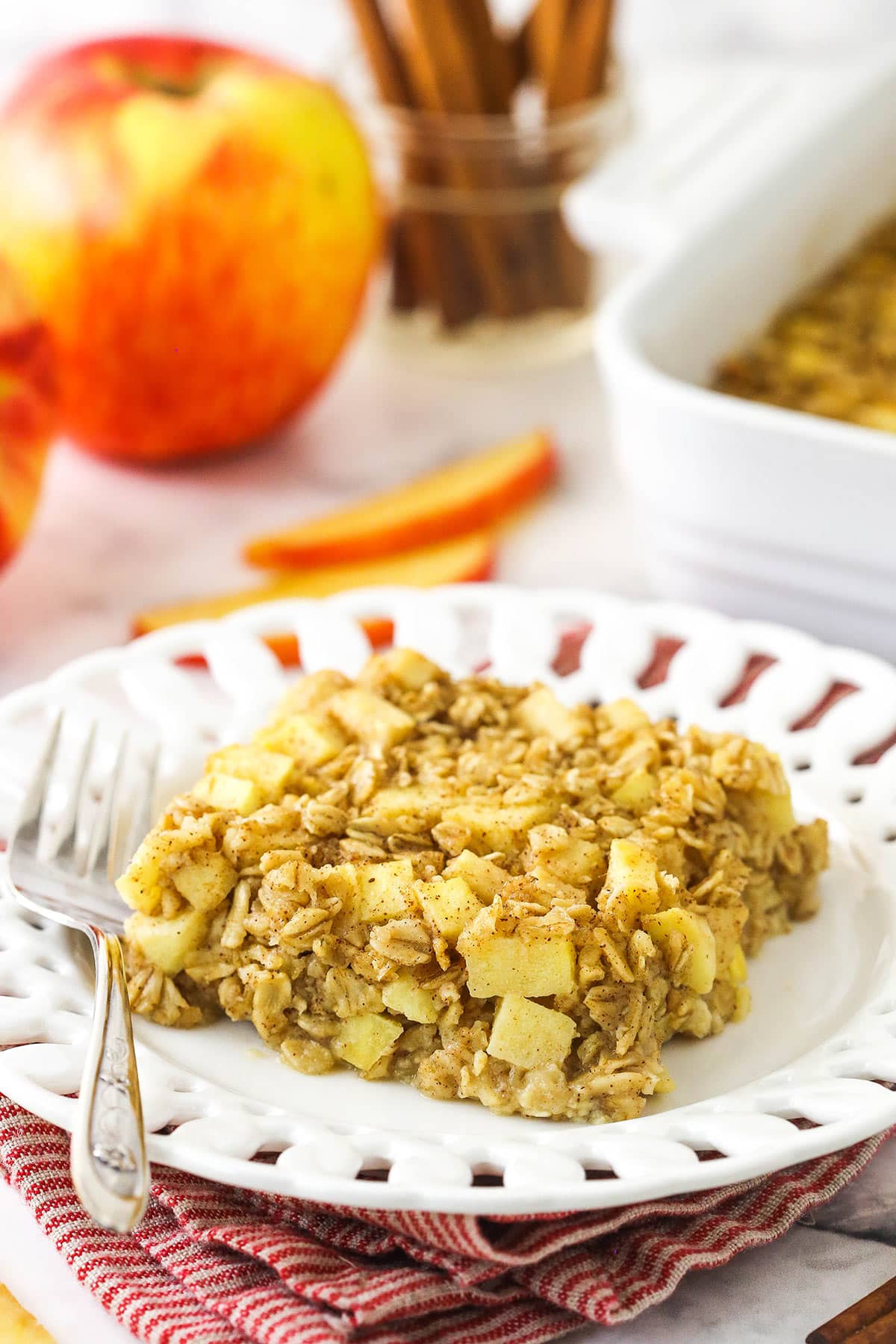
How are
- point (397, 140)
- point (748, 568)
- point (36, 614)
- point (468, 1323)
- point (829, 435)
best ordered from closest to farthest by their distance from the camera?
point (468, 1323) → point (829, 435) → point (748, 568) → point (36, 614) → point (397, 140)

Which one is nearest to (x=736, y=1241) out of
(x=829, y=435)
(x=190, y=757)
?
(x=190, y=757)

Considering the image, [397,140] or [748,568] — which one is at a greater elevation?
[397,140]

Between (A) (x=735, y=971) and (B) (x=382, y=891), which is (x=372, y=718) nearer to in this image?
(B) (x=382, y=891)

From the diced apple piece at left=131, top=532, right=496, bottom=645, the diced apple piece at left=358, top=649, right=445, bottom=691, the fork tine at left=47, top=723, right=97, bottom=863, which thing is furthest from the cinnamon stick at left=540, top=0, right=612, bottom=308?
the fork tine at left=47, top=723, right=97, bottom=863

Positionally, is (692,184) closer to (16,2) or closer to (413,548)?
(413,548)

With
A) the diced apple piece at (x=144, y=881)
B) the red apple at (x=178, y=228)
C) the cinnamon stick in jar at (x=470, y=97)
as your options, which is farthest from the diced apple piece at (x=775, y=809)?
the cinnamon stick in jar at (x=470, y=97)

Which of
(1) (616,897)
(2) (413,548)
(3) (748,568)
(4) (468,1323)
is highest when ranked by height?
(1) (616,897)

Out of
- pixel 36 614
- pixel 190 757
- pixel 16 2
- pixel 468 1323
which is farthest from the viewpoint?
pixel 16 2
